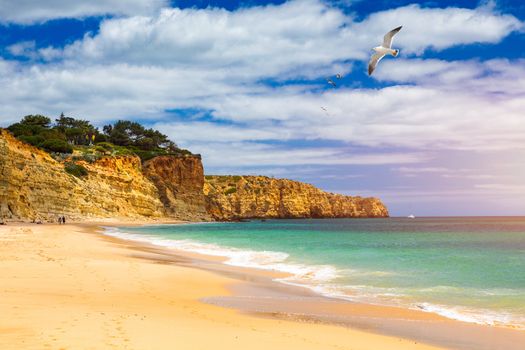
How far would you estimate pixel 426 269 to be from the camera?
21922mm

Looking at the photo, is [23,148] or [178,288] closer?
[178,288]

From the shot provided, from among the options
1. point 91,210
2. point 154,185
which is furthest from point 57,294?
point 154,185

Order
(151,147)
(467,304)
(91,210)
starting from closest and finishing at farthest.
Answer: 1. (467,304)
2. (91,210)
3. (151,147)

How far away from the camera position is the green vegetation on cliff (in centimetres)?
8300

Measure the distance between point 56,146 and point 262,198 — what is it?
6943cm

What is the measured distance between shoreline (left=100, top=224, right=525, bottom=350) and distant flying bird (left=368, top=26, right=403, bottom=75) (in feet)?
20.1

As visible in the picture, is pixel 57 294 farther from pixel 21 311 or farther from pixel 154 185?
pixel 154 185

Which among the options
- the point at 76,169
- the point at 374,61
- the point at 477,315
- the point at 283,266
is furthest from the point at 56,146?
the point at 477,315

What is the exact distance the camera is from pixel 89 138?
4441 inches

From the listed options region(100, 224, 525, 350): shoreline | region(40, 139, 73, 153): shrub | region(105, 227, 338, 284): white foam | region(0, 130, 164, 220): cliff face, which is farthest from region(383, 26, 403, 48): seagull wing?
region(40, 139, 73, 153): shrub

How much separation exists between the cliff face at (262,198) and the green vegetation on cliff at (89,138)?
52.8ft

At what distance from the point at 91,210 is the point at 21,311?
6886 cm

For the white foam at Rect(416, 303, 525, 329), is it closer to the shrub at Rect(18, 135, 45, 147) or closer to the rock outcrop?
the rock outcrop

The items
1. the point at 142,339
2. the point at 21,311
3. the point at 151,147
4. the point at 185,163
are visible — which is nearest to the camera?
the point at 142,339
